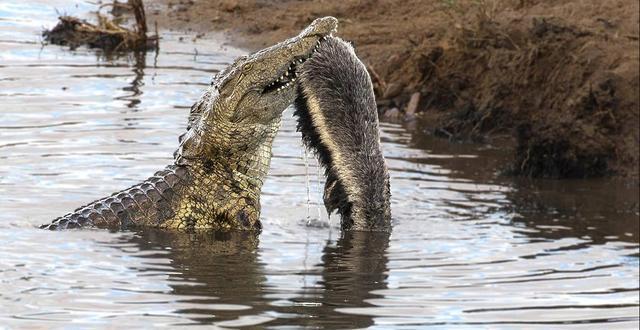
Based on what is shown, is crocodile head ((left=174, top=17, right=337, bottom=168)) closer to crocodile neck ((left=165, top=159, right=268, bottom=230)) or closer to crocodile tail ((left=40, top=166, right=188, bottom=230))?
crocodile neck ((left=165, top=159, right=268, bottom=230))

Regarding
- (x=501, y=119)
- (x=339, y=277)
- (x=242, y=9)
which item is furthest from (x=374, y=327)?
(x=242, y=9)

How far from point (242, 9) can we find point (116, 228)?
397 inches

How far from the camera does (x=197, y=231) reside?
28.3ft

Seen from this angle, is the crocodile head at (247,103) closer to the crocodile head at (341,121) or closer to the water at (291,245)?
the crocodile head at (341,121)

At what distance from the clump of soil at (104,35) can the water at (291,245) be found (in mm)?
1971

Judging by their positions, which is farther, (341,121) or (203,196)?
(203,196)

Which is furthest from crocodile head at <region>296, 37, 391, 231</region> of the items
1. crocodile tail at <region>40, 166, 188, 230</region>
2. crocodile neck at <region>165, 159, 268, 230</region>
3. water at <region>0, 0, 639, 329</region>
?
crocodile tail at <region>40, 166, 188, 230</region>

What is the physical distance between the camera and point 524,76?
13312 mm

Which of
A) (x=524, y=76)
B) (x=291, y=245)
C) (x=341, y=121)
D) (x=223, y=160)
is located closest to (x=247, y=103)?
(x=223, y=160)

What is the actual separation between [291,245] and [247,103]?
35.0 inches

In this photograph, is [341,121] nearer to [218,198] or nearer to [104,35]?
[218,198]

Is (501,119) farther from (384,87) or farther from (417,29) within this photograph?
(417,29)

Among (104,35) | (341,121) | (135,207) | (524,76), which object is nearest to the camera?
(341,121)

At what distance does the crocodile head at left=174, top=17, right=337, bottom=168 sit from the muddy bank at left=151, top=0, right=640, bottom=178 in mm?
3725
